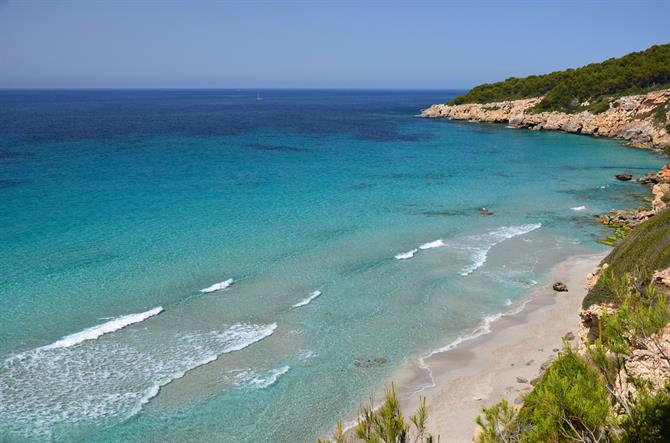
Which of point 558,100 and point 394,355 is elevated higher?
point 558,100

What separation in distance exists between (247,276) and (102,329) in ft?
23.7

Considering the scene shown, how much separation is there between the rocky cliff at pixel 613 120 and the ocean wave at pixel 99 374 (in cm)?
6415

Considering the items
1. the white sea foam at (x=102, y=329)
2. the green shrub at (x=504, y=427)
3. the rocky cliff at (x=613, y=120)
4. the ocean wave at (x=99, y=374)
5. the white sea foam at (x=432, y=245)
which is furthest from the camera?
the rocky cliff at (x=613, y=120)

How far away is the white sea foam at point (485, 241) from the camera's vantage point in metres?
28.2

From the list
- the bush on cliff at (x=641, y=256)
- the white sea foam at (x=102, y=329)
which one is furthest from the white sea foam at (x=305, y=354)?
the bush on cliff at (x=641, y=256)

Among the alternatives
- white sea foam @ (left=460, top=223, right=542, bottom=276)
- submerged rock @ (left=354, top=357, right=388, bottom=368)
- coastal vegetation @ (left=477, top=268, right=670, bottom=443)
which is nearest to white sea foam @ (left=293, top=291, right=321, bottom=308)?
submerged rock @ (left=354, top=357, right=388, bottom=368)

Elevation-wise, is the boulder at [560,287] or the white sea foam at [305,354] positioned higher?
the boulder at [560,287]

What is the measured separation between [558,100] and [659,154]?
34.9 meters

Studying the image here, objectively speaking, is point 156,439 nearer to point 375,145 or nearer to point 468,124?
point 375,145

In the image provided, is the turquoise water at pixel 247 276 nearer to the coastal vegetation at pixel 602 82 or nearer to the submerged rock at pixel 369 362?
the submerged rock at pixel 369 362

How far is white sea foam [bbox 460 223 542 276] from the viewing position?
92.5ft

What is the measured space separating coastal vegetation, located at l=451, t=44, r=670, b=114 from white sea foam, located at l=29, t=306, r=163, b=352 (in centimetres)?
7980

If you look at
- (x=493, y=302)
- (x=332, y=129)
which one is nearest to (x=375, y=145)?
(x=332, y=129)

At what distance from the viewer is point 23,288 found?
23438mm
